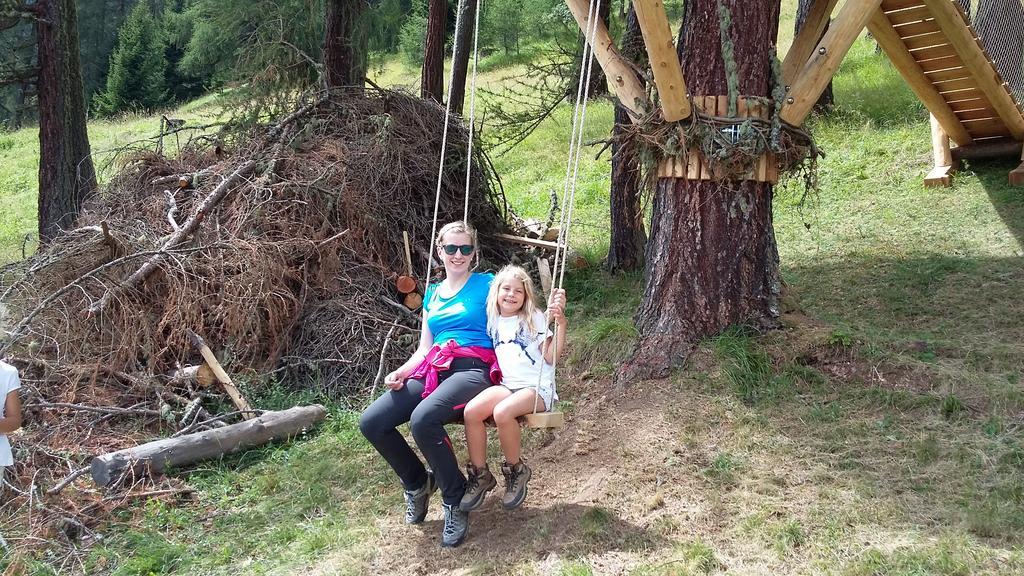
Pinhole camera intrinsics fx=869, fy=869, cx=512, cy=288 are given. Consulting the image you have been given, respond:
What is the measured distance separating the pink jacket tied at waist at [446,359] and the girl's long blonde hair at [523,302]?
12 centimetres

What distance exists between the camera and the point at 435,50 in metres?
11.1

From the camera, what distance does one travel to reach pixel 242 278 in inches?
254

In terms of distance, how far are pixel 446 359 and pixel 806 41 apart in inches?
118

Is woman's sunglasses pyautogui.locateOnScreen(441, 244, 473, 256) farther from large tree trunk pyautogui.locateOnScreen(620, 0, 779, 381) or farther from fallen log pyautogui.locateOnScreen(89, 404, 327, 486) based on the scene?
fallen log pyautogui.locateOnScreen(89, 404, 327, 486)

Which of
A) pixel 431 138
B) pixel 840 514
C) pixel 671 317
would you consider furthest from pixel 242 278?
pixel 840 514

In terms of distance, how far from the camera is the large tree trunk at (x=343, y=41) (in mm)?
9609

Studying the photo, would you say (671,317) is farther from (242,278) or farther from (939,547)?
(242,278)

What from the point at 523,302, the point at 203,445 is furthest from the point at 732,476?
the point at 203,445

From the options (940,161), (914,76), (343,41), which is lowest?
(940,161)

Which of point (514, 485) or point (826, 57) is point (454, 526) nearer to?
point (514, 485)

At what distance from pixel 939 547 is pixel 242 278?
4881mm

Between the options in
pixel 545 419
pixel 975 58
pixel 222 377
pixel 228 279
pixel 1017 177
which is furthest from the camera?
pixel 1017 177

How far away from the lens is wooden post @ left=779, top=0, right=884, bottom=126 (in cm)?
491

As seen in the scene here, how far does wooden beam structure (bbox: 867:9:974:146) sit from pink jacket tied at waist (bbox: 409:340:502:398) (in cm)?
567
